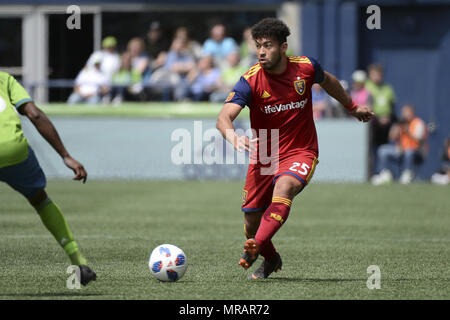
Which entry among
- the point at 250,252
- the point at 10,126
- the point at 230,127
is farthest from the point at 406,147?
the point at 10,126

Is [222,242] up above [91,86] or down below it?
below

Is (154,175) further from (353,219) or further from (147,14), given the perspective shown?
(353,219)

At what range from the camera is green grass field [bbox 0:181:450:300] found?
721 centimetres

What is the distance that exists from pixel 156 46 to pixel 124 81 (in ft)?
4.17

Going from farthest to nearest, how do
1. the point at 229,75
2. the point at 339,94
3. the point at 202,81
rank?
the point at 202,81 < the point at 229,75 < the point at 339,94

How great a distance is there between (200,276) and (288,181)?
3.64 feet

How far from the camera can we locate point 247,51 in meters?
21.3

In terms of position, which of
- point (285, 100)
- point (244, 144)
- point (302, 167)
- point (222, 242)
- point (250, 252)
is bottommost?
point (222, 242)

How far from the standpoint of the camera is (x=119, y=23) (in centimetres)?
2339

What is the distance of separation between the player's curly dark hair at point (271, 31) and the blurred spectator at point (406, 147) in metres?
13.3

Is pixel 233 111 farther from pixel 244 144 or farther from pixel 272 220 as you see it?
pixel 272 220

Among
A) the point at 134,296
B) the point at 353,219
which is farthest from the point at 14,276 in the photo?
the point at 353,219

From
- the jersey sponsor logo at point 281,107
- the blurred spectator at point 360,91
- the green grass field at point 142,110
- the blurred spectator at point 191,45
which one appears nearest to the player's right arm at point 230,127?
the jersey sponsor logo at point 281,107

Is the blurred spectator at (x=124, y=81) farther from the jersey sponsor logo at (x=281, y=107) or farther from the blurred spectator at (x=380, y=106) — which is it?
the jersey sponsor logo at (x=281, y=107)
